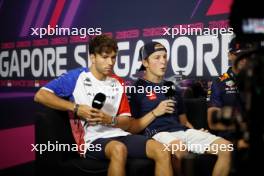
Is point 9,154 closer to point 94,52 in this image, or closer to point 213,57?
point 94,52

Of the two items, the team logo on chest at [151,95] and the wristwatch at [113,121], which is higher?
the team logo on chest at [151,95]

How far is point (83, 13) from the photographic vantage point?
11.1 feet

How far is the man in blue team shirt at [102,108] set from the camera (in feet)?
7.89

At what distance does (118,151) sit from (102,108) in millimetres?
375

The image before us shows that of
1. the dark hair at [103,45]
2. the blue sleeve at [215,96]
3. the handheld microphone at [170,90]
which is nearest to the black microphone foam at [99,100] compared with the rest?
the dark hair at [103,45]

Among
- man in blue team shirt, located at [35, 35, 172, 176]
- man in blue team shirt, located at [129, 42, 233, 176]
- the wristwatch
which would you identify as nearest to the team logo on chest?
man in blue team shirt, located at [129, 42, 233, 176]

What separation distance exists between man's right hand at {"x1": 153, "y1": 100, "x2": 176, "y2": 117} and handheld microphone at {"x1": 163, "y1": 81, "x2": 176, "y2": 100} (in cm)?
4

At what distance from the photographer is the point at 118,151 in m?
2.33

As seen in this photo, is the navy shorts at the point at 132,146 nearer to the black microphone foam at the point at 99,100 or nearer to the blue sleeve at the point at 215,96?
the black microphone foam at the point at 99,100

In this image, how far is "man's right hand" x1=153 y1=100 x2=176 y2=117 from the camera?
2.61 m

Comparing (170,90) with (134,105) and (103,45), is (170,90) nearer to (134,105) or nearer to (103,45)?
(134,105)

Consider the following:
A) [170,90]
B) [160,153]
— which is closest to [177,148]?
[160,153]

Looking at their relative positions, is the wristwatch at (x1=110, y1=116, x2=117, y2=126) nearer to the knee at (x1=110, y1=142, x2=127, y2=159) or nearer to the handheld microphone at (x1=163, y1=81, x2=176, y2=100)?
the knee at (x1=110, y1=142, x2=127, y2=159)

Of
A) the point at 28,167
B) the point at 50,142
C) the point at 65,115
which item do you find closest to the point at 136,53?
the point at 65,115
